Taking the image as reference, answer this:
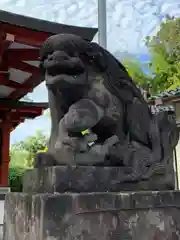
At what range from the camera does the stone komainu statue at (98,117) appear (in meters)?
1.94

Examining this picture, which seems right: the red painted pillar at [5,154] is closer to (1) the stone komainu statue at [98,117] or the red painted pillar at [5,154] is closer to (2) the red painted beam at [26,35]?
(2) the red painted beam at [26,35]

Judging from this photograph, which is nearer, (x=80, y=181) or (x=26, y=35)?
(x=80, y=181)

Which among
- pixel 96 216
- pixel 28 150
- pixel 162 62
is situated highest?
pixel 162 62

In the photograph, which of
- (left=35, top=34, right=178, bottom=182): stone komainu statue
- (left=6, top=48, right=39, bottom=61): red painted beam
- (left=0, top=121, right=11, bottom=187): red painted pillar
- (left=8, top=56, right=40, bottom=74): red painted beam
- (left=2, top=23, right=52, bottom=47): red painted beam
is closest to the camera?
(left=35, top=34, right=178, bottom=182): stone komainu statue

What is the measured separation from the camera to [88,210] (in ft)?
5.58

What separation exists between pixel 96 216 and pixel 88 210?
0.22 ft

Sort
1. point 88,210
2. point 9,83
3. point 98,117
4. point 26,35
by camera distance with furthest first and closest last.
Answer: point 9,83 < point 26,35 < point 98,117 < point 88,210

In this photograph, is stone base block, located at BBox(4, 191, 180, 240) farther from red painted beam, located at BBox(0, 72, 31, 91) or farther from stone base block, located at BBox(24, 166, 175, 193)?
red painted beam, located at BBox(0, 72, 31, 91)

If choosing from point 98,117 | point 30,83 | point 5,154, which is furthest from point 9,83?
point 98,117

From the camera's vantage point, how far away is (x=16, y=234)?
1.93m

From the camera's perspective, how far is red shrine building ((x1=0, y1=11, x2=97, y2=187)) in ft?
13.5

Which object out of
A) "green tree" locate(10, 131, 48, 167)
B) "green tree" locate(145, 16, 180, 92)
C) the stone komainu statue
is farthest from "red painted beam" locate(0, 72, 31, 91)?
"green tree" locate(10, 131, 48, 167)

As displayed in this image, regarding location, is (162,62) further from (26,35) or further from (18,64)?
(26,35)

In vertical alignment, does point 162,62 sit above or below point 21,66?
above
